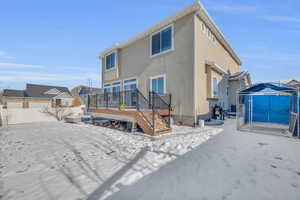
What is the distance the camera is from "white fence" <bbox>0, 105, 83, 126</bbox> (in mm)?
10883

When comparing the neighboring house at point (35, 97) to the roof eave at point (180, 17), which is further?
the neighboring house at point (35, 97)

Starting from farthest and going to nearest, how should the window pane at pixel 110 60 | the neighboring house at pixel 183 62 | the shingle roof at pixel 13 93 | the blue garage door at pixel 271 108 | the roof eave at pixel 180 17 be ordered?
1. the shingle roof at pixel 13 93
2. the window pane at pixel 110 60
3. the blue garage door at pixel 271 108
4. the neighboring house at pixel 183 62
5. the roof eave at pixel 180 17

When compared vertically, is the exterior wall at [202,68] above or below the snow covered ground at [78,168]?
above

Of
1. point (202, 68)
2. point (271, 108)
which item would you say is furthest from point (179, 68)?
point (271, 108)

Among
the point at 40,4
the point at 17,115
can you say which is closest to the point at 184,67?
the point at 40,4

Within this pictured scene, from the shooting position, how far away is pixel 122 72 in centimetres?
1192

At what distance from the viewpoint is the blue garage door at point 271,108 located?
8.32 metres

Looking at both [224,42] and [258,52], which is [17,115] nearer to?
[224,42]

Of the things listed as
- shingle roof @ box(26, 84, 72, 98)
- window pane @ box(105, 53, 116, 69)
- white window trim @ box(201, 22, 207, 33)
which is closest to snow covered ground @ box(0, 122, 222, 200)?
white window trim @ box(201, 22, 207, 33)

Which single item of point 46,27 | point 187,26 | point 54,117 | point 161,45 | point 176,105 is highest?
point 46,27

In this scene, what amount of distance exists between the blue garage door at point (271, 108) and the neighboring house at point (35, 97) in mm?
27307

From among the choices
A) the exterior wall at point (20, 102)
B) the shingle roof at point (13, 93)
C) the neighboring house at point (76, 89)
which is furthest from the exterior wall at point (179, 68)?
the shingle roof at point (13, 93)

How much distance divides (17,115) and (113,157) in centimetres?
1329

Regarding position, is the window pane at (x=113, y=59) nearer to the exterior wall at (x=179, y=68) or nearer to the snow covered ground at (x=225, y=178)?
the exterior wall at (x=179, y=68)
